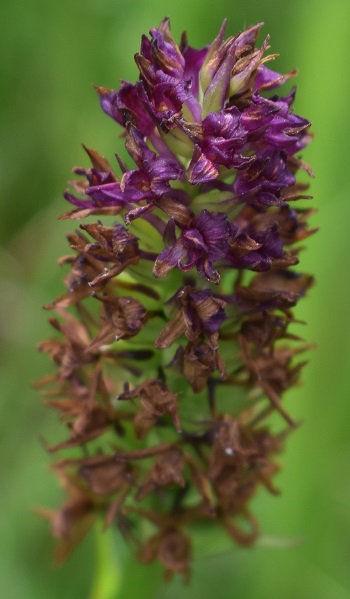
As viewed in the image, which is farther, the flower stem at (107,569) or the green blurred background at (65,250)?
the green blurred background at (65,250)

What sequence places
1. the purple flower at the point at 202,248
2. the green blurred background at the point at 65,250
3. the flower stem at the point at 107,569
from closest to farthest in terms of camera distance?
the purple flower at the point at 202,248 → the flower stem at the point at 107,569 → the green blurred background at the point at 65,250

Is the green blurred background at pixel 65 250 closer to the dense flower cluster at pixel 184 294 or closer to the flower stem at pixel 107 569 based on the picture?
the flower stem at pixel 107 569

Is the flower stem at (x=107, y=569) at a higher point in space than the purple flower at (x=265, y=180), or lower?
lower

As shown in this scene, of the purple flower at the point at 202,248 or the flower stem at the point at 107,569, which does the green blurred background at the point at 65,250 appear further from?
the purple flower at the point at 202,248

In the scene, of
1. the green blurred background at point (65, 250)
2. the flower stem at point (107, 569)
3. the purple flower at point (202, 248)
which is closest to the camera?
the purple flower at point (202, 248)

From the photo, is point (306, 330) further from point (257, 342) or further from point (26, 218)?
point (26, 218)

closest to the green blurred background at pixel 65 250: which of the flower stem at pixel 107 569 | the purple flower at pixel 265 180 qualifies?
the flower stem at pixel 107 569
